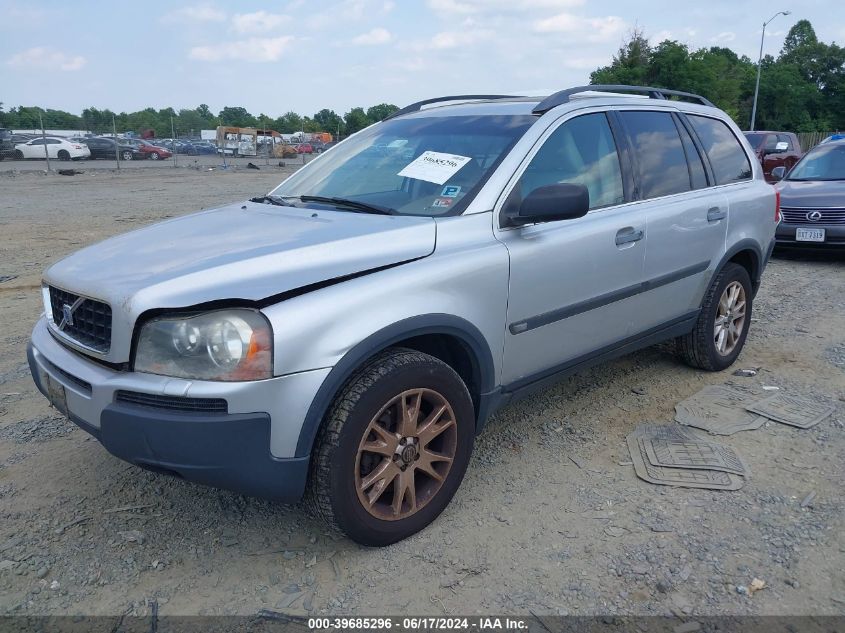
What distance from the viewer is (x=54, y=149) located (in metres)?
30.6

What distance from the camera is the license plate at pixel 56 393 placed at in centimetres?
277

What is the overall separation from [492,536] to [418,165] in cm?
178

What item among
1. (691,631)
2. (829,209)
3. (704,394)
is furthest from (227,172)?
(691,631)

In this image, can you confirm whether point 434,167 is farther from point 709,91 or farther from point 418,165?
point 709,91

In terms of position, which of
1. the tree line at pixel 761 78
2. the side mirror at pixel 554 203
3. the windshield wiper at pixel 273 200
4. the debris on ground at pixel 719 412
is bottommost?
the debris on ground at pixel 719 412

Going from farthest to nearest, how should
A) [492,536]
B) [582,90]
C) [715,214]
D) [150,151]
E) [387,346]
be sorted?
1. [150,151]
2. [715,214]
3. [582,90]
4. [492,536]
5. [387,346]

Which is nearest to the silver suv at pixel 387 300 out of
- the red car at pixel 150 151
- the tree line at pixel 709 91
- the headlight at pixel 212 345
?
the headlight at pixel 212 345

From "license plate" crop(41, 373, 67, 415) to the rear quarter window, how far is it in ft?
13.0

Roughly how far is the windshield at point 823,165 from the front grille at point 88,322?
986cm

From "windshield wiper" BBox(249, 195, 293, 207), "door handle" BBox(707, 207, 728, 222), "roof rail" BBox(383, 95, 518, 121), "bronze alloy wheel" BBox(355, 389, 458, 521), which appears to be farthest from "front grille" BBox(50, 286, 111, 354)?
"door handle" BBox(707, 207, 728, 222)

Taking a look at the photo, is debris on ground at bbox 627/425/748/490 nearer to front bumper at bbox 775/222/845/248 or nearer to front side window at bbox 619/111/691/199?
front side window at bbox 619/111/691/199

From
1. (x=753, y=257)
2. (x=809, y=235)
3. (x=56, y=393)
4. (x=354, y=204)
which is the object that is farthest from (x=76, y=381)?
(x=809, y=235)

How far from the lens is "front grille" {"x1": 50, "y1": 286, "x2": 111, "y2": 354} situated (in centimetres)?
261

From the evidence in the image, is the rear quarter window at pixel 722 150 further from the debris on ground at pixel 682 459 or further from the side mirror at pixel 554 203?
the side mirror at pixel 554 203
